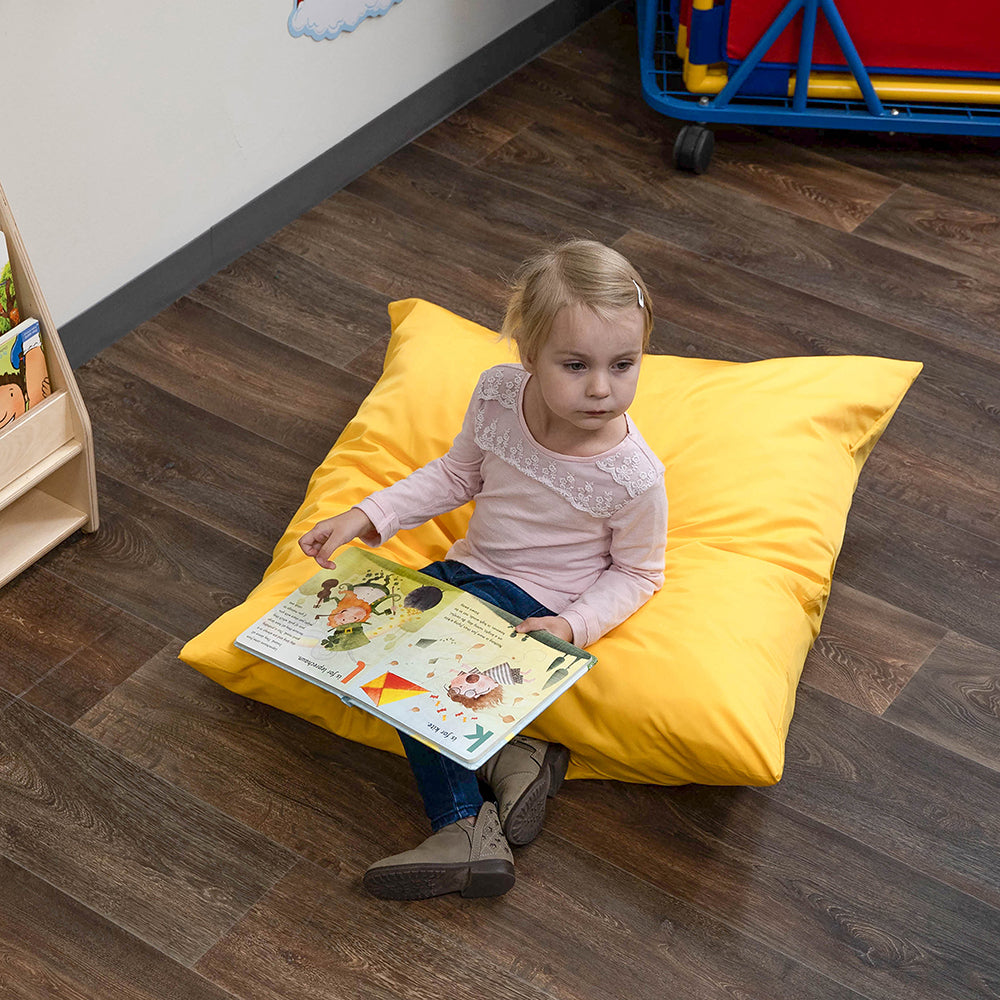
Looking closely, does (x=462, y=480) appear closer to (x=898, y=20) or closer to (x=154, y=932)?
(x=154, y=932)

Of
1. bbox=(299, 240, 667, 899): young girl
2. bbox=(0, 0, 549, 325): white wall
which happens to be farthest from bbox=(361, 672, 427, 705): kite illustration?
bbox=(0, 0, 549, 325): white wall

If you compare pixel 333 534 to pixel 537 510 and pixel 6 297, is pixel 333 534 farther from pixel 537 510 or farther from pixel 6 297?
pixel 6 297

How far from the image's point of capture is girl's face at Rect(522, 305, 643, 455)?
1.45 metres

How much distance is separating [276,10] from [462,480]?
111 cm

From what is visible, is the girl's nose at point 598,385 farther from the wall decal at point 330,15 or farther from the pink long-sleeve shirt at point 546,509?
the wall decal at point 330,15

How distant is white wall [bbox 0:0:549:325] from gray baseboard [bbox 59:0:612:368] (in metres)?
0.02

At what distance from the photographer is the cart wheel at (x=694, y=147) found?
9.11ft

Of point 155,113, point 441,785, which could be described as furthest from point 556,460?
point 155,113

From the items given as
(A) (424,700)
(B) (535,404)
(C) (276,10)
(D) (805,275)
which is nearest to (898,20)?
(D) (805,275)

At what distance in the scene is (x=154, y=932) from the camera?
60.0 inches

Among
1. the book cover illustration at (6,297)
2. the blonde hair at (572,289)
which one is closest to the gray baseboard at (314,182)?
the book cover illustration at (6,297)

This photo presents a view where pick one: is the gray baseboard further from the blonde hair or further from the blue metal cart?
the blonde hair

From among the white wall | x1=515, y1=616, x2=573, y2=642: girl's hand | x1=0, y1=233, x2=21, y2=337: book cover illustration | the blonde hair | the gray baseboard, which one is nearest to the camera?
the blonde hair

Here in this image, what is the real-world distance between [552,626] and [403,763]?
30cm
